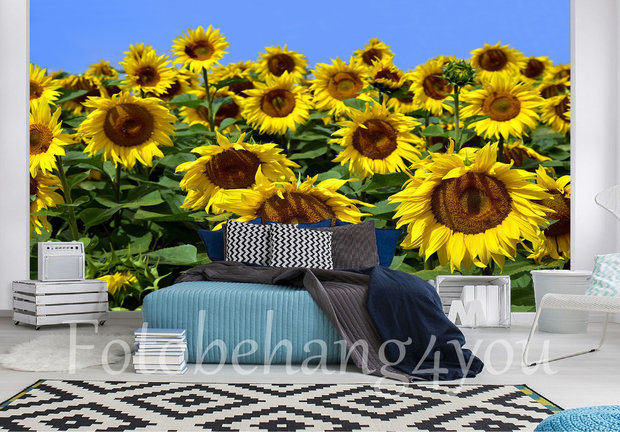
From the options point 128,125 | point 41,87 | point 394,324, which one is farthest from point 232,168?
point 41,87

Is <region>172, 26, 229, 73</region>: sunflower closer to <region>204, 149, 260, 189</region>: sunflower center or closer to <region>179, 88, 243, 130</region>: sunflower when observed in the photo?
<region>179, 88, 243, 130</region>: sunflower

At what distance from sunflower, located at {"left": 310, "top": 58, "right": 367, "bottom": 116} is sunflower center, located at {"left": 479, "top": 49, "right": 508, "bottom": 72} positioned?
0.66 metres

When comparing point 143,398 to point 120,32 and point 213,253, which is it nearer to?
point 213,253

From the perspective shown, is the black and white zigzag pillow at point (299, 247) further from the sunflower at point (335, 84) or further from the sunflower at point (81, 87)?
Answer: the sunflower at point (81, 87)

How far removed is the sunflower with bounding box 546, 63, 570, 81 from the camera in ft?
13.9

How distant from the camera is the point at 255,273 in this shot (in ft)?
11.1

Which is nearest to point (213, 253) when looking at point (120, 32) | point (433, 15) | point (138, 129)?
point (138, 129)

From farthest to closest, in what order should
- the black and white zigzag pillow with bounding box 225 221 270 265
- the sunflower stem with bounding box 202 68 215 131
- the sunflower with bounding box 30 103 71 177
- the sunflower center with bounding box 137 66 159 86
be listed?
the sunflower with bounding box 30 103 71 177, the sunflower center with bounding box 137 66 159 86, the sunflower stem with bounding box 202 68 215 131, the black and white zigzag pillow with bounding box 225 221 270 265

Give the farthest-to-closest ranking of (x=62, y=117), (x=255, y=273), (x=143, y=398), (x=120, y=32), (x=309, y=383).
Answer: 1. (x=120, y=32)
2. (x=62, y=117)
3. (x=255, y=273)
4. (x=309, y=383)
5. (x=143, y=398)

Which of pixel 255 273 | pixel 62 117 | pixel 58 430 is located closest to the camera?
pixel 58 430

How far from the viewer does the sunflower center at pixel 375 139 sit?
3.69 meters

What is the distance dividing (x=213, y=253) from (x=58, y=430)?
70.1 inches

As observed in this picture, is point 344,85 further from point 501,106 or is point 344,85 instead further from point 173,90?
point 173,90

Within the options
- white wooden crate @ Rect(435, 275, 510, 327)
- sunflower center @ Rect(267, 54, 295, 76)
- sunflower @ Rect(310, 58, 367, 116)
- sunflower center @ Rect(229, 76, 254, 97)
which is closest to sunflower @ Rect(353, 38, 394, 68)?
sunflower @ Rect(310, 58, 367, 116)
